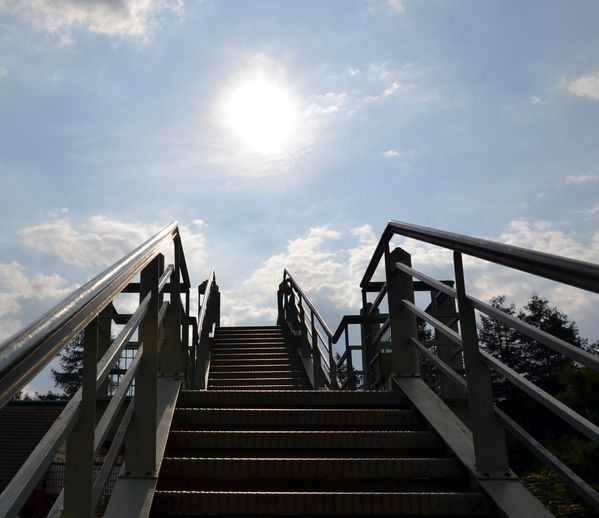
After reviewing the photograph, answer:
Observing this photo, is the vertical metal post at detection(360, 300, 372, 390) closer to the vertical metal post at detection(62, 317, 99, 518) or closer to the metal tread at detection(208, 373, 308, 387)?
the metal tread at detection(208, 373, 308, 387)

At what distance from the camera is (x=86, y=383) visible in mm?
1730

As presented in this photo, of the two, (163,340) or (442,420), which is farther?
(163,340)

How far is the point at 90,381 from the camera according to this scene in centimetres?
173

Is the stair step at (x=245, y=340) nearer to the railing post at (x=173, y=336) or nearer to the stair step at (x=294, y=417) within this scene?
the railing post at (x=173, y=336)

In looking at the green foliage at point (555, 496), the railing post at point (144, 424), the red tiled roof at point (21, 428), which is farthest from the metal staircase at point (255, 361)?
the red tiled roof at point (21, 428)

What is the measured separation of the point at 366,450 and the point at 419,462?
0.35m

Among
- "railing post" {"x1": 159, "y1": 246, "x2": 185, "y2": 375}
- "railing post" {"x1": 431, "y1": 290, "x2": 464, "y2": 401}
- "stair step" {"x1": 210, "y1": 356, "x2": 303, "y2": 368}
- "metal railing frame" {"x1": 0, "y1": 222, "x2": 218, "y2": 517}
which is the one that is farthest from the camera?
"stair step" {"x1": 210, "y1": 356, "x2": 303, "y2": 368}

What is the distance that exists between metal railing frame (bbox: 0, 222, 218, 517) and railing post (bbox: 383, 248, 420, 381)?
152 cm

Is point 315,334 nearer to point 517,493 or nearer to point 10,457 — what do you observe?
point 517,493

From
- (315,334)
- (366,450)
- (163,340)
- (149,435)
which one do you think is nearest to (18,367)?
(149,435)

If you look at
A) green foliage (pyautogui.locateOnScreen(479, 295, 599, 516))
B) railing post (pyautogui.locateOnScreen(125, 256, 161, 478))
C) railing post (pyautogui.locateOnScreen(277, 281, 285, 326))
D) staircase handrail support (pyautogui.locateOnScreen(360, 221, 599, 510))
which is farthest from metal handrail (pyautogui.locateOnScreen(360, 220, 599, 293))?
green foliage (pyautogui.locateOnScreen(479, 295, 599, 516))

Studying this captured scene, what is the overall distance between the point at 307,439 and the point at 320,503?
1.85ft

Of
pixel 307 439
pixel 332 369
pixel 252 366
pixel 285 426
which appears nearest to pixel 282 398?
pixel 285 426

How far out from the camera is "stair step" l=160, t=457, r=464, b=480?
9.17 ft
